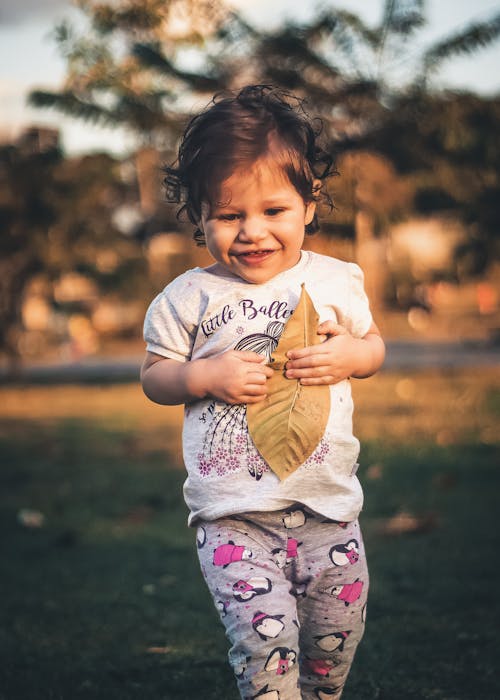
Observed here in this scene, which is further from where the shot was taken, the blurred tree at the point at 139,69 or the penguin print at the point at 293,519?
the blurred tree at the point at 139,69

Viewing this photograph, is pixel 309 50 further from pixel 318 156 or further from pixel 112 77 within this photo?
pixel 318 156

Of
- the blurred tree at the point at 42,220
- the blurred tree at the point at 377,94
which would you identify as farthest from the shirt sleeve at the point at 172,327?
the blurred tree at the point at 42,220

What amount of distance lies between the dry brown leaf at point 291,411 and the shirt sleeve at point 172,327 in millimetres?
242

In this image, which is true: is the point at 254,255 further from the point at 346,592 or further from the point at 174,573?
the point at 174,573

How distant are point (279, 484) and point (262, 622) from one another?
1.08 ft

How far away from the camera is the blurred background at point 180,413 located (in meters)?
2.97

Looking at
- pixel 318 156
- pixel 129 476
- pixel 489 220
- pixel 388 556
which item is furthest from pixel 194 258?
pixel 318 156

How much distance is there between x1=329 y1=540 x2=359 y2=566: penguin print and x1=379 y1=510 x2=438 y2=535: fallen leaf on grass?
2.21 meters

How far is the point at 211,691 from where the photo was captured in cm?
263

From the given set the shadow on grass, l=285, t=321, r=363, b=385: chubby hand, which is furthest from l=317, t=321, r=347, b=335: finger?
the shadow on grass

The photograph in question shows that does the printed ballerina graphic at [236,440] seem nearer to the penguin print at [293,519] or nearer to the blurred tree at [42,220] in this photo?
the penguin print at [293,519]

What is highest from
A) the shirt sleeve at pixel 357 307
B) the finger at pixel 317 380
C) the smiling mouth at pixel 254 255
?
the smiling mouth at pixel 254 255

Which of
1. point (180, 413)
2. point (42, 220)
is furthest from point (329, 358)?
point (42, 220)

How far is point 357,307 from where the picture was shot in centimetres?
228
